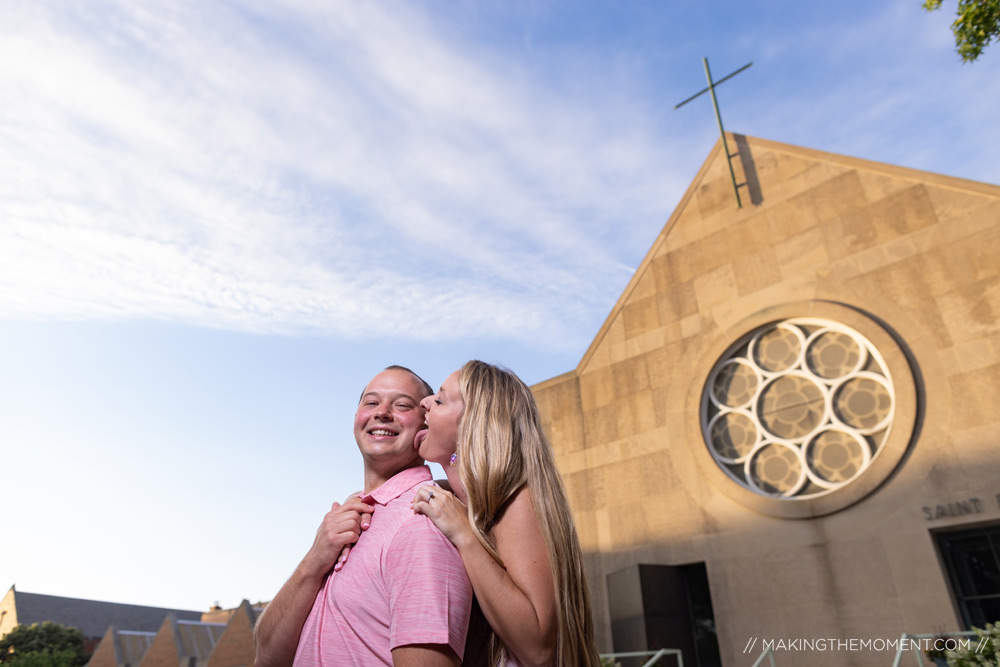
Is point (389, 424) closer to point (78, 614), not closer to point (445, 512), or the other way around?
point (445, 512)

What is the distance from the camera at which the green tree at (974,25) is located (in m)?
8.77

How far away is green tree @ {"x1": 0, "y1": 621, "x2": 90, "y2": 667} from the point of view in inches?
1341

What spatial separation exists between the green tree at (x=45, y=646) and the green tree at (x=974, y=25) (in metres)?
42.2

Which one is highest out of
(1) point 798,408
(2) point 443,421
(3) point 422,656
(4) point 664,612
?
(1) point 798,408

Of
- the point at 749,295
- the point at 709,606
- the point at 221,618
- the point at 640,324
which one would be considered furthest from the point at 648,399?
the point at 221,618

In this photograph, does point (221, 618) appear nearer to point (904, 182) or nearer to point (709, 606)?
point (709, 606)

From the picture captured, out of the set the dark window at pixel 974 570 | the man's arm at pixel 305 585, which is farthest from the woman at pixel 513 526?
the dark window at pixel 974 570

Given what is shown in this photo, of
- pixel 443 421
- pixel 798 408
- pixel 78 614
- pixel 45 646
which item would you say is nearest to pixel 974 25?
pixel 798 408

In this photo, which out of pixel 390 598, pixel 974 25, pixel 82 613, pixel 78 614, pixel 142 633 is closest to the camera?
pixel 390 598

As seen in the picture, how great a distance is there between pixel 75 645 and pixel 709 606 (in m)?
40.3

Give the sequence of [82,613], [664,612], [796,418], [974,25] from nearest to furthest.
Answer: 1. [974,25]
2. [664,612]
3. [796,418]
4. [82,613]

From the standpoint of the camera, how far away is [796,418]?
13094 mm

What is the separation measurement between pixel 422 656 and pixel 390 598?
0.81 feet

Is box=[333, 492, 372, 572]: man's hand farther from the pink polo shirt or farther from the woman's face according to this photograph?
the woman's face
